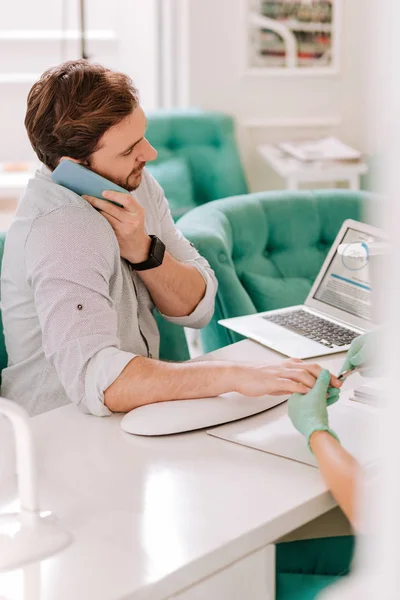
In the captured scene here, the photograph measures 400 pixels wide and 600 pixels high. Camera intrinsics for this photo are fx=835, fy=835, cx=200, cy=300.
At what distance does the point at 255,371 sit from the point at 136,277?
0.39 m

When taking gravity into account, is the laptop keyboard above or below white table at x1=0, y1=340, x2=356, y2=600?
above

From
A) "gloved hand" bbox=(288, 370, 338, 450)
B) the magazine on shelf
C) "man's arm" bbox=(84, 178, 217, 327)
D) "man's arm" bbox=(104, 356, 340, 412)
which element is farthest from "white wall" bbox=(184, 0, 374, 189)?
"gloved hand" bbox=(288, 370, 338, 450)

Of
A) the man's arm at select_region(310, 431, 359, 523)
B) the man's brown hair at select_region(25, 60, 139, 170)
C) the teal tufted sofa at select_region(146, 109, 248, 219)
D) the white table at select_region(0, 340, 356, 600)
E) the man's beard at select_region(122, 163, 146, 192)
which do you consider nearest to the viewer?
the white table at select_region(0, 340, 356, 600)

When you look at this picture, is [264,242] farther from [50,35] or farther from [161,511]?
[50,35]

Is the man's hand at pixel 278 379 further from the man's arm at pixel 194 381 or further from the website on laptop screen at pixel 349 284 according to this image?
the website on laptop screen at pixel 349 284

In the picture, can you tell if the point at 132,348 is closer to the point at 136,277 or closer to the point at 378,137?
the point at 136,277

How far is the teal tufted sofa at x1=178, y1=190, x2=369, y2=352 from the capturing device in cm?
195

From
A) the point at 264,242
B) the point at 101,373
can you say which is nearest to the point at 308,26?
the point at 264,242

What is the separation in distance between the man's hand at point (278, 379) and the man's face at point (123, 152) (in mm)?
437

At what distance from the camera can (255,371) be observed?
128cm

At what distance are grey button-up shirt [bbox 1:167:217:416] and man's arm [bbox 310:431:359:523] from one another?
349mm

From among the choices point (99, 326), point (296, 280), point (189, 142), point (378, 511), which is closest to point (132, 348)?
point (99, 326)

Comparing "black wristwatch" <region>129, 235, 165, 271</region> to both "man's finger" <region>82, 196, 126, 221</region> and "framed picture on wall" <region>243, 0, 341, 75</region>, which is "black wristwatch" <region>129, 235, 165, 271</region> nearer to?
"man's finger" <region>82, 196, 126, 221</region>

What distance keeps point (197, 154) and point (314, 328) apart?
196 cm
